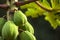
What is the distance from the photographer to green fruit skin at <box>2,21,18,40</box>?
1.06 meters

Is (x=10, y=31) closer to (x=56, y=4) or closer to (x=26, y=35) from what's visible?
(x=26, y=35)

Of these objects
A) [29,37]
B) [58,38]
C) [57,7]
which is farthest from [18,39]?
[58,38]

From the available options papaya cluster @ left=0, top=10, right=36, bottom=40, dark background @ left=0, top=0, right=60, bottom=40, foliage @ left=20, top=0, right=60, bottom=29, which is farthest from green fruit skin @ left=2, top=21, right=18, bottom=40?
dark background @ left=0, top=0, right=60, bottom=40

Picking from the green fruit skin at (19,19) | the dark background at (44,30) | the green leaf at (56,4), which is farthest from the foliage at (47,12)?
the dark background at (44,30)

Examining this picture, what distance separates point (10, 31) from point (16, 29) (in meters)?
0.02

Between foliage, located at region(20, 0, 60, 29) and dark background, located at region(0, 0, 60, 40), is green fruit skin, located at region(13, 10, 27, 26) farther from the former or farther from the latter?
dark background, located at region(0, 0, 60, 40)

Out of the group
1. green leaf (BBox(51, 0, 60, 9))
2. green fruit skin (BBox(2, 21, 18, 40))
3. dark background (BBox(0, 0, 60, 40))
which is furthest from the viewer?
dark background (BBox(0, 0, 60, 40))

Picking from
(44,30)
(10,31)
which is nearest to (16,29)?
(10,31)

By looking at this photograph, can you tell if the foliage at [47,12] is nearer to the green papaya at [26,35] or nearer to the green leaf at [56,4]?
the green leaf at [56,4]

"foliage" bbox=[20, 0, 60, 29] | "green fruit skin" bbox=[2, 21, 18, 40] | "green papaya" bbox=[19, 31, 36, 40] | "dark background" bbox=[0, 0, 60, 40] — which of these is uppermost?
"green fruit skin" bbox=[2, 21, 18, 40]

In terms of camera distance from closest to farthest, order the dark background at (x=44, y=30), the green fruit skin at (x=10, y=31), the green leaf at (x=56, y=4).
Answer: the green fruit skin at (x=10, y=31)
the green leaf at (x=56, y=4)
the dark background at (x=44, y=30)

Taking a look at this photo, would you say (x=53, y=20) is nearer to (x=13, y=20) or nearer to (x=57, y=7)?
(x=57, y=7)

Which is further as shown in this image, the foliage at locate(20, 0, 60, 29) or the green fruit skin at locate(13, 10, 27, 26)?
the foliage at locate(20, 0, 60, 29)

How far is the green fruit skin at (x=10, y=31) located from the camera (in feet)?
3.46
